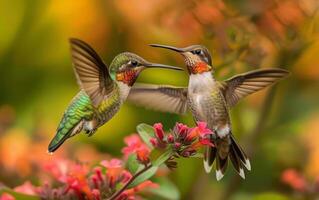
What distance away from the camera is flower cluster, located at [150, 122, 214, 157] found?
0.64m

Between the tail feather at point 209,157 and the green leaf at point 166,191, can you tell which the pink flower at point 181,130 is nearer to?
the tail feather at point 209,157

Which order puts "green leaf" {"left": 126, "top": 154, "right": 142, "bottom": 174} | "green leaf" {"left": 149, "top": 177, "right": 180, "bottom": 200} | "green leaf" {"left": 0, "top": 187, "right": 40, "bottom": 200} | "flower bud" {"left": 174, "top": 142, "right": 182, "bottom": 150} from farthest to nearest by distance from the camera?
1. "green leaf" {"left": 149, "top": 177, "right": 180, "bottom": 200}
2. "green leaf" {"left": 0, "top": 187, "right": 40, "bottom": 200}
3. "green leaf" {"left": 126, "top": 154, "right": 142, "bottom": 174}
4. "flower bud" {"left": 174, "top": 142, "right": 182, "bottom": 150}

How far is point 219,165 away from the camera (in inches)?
25.2

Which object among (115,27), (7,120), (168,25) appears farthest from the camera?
(115,27)

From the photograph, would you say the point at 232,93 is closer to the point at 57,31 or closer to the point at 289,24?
the point at 289,24

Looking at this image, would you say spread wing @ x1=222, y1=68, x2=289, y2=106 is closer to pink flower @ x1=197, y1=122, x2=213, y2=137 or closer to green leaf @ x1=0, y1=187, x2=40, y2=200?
pink flower @ x1=197, y1=122, x2=213, y2=137

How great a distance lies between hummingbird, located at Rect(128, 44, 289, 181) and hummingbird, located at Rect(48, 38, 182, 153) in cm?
3

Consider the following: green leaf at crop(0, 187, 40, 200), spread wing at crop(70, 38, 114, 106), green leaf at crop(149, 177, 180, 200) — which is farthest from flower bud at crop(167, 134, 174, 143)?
green leaf at crop(149, 177, 180, 200)

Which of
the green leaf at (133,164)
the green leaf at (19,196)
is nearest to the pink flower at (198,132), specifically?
the green leaf at (133,164)

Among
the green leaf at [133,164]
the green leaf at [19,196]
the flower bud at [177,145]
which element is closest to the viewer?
the flower bud at [177,145]

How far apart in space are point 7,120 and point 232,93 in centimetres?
132

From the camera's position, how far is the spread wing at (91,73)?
0.56 meters

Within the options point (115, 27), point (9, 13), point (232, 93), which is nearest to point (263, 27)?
point (232, 93)

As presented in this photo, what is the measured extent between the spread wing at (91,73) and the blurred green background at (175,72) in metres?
0.28
